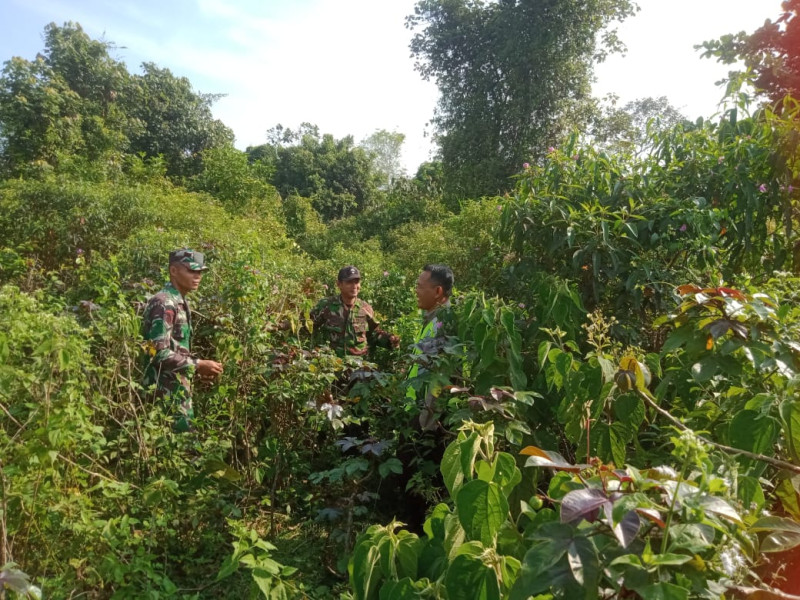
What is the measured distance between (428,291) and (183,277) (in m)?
1.52

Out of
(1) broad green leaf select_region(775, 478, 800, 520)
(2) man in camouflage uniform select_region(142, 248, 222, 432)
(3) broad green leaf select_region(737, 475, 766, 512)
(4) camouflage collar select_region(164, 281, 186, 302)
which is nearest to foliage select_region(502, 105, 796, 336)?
(1) broad green leaf select_region(775, 478, 800, 520)

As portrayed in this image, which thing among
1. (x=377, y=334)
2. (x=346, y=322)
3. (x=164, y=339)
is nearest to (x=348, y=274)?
(x=346, y=322)

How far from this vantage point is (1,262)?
15.2 feet

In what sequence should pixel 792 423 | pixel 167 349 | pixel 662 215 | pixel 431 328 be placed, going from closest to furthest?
pixel 792 423 → pixel 662 215 → pixel 431 328 → pixel 167 349

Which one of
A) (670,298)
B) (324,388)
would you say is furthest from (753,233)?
(324,388)

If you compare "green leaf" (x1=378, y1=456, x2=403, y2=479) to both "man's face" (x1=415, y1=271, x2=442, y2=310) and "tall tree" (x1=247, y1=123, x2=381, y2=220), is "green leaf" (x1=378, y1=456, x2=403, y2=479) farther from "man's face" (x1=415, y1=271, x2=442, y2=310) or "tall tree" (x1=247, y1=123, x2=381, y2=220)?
"tall tree" (x1=247, y1=123, x2=381, y2=220)

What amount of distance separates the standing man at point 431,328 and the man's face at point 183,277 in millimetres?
1408

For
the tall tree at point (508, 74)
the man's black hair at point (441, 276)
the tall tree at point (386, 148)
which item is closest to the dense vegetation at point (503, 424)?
the man's black hair at point (441, 276)

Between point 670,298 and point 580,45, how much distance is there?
13.2m

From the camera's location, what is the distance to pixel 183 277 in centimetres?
325

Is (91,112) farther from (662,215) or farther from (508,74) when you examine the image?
(662,215)

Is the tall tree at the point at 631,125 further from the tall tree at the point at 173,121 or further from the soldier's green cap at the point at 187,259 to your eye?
the tall tree at the point at 173,121

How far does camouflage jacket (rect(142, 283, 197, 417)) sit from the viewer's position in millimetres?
2807

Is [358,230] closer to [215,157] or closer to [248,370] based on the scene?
[215,157]
